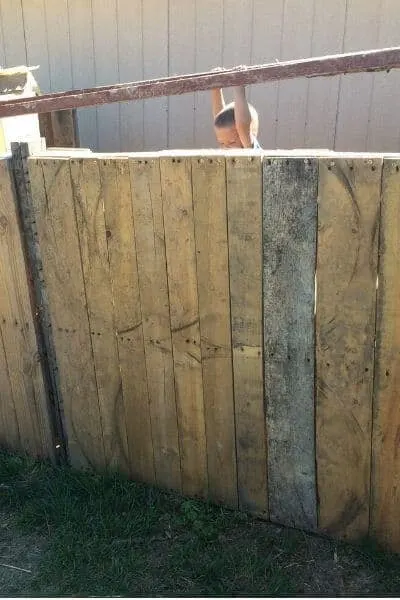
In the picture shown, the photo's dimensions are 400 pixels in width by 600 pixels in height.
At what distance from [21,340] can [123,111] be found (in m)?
2.85

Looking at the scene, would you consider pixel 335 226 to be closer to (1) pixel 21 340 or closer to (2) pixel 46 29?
(1) pixel 21 340

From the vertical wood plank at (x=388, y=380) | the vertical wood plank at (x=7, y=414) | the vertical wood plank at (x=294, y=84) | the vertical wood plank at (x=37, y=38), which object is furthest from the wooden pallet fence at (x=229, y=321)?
the vertical wood plank at (x=37, y=38)

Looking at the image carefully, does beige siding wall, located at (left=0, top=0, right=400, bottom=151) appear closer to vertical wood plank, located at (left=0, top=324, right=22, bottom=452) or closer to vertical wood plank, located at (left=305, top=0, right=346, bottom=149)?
vertical wood plank, located at (left=305, top=0, right=346, bottom=149)

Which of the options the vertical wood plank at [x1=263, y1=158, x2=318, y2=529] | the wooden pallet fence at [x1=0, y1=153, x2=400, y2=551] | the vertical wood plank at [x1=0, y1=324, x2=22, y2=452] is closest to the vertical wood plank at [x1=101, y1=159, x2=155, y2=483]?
the wooden pallet fence at [x1=0, y1=153, x2=400, y2=551]

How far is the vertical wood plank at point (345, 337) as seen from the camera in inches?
76.2

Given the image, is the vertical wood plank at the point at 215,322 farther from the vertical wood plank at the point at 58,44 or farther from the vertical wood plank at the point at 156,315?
the vertical wood plank at the point at 58,44

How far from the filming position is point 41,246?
8.60ft

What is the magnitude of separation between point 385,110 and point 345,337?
2.59 metres

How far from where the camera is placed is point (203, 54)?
4527mm

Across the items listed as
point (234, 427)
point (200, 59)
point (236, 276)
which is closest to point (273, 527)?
point (234, 427)

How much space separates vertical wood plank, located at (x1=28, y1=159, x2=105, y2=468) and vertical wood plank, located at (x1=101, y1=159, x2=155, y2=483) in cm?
17

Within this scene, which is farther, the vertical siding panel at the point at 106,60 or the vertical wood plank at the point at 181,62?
the vertical siding panel at the point at 106,60

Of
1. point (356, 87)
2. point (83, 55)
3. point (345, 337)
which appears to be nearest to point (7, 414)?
point (345, 337)

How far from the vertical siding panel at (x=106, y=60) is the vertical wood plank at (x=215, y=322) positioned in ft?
10.6
